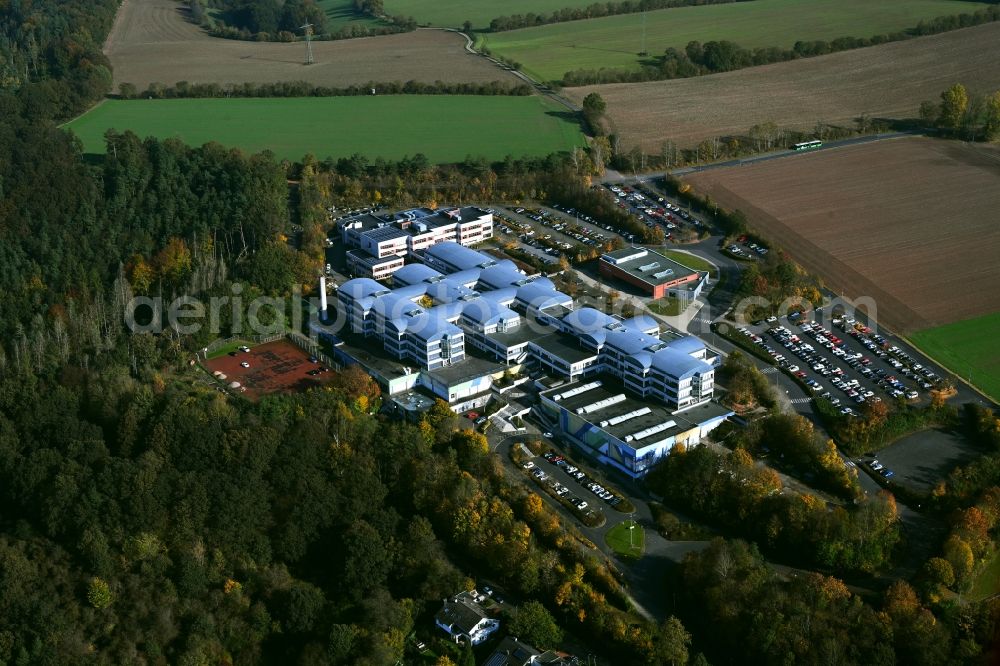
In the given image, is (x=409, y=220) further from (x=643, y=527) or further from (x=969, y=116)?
(x=969, y=116)

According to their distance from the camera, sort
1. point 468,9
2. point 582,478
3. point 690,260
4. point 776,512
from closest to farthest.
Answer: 1. point 776,512
2. point 582,478
3. point 690,260
4. point 468,9

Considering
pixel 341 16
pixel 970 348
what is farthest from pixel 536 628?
pixel 341 16

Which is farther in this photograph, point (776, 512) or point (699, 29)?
point (699, 29)

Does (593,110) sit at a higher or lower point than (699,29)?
lower

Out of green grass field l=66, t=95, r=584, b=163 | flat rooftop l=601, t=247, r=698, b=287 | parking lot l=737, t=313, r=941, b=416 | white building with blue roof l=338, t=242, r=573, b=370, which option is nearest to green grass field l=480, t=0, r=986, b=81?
green grass field l=66, t=95, r=584, b=163

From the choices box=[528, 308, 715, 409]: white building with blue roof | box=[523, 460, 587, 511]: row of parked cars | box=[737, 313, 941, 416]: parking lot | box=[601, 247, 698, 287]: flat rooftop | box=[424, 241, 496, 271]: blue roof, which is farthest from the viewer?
box=[424, 241, 496, 271]: blue roof

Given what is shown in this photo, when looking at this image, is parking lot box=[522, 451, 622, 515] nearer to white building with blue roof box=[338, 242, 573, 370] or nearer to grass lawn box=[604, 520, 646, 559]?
grass lawn box=[604, 520, 646, 559]
